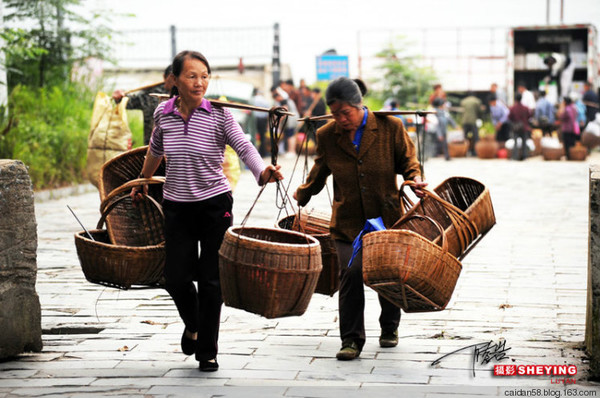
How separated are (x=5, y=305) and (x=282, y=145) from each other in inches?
918

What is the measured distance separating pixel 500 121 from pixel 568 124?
2854 mm

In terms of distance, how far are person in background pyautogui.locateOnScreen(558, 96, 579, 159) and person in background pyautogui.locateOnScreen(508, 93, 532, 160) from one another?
3.11 ft

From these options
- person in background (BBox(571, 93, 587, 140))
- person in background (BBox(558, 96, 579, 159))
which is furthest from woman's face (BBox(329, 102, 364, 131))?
person in background (BBox(571, 93, 587, 140))

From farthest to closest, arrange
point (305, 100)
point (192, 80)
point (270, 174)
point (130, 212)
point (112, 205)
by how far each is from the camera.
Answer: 1. point (305, 100)
2. point (130, 212)
3. point (112, 205)
4. point (192, 80)
5. point (270, 174)

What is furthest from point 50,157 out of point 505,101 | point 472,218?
point 505,101

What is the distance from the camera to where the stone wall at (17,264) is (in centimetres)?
592

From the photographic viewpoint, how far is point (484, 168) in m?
24.1

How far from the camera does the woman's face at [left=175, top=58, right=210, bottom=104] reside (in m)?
5.52

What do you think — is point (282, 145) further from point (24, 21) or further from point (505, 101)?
point (24, 21)

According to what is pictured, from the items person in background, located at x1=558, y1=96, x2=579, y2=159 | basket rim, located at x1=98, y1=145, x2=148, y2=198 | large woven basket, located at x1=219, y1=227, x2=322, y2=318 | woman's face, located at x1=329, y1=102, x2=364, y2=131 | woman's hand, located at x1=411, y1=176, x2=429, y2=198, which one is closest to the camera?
large woven basket, located at x1=219, y1=227, x2=322, y2=318

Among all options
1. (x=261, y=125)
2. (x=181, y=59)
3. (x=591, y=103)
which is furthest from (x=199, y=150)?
(x=591, y=103)

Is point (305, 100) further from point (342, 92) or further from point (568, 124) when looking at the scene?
point (342, 92)

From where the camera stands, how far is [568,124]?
27.1m

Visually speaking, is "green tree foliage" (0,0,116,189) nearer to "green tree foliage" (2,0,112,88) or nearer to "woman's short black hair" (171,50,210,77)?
"green tree foliage" (2,0,112,88)
